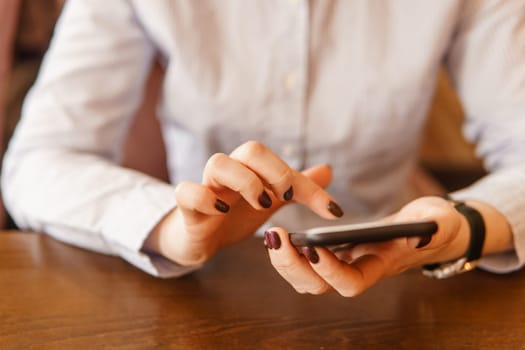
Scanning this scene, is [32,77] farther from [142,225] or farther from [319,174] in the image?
[319,174]

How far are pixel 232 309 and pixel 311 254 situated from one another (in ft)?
0.39

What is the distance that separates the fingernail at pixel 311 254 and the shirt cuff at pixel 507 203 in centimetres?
25

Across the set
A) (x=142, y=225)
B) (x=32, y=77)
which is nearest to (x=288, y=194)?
(x=142, y=225)

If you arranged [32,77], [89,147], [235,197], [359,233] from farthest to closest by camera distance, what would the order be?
[32,77] < [89,147] < [235,197] < [359,233]

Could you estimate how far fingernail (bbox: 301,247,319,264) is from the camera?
0.49 m

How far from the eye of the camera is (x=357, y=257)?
22.3 inches

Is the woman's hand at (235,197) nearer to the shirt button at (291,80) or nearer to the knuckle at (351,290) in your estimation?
the knuckle at (351,290)

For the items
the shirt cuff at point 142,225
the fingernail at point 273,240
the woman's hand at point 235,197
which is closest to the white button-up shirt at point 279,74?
the shirt cuff at point 142,225

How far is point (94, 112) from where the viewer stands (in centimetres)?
82

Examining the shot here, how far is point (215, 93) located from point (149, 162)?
1.02 ft

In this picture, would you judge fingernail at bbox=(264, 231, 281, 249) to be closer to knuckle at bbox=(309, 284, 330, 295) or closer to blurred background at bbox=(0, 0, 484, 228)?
knuckle at bbox=(309, 284, 330, 295)

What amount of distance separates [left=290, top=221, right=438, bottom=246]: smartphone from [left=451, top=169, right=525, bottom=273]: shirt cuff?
0.20m

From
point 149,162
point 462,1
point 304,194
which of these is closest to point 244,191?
point 304,194

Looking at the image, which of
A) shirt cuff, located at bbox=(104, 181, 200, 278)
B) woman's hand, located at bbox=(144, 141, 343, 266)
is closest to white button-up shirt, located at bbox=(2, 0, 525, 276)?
shirt cuff, located at bbox=(104, 181, 200, 278)
